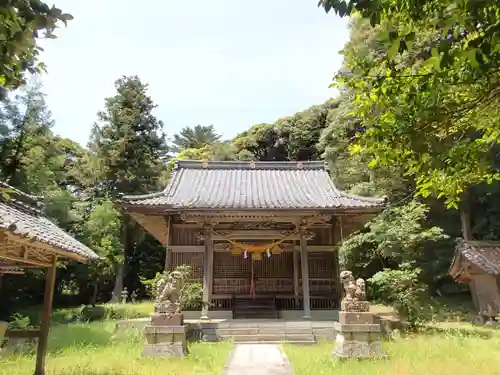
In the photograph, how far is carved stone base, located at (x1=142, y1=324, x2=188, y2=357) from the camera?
8.56 meters

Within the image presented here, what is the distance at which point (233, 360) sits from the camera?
26.9 feet

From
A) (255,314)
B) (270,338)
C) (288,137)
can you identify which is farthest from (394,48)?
(288,137)

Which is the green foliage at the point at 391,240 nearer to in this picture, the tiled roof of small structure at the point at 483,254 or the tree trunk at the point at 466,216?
the tiled roof of small structure at the point at 483,254

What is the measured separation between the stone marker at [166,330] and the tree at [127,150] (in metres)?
17.1

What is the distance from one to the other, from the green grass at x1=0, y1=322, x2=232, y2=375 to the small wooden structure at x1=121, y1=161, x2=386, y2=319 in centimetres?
307

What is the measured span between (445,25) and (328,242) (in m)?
12.9

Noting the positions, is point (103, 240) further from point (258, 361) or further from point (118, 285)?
point (258, 361)

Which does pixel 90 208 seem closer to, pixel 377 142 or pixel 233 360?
pixel 233 360

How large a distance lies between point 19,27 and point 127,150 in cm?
2577

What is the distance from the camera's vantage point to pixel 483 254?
15617mm

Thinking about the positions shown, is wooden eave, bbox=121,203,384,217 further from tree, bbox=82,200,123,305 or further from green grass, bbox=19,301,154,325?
tree, bbox=82,200,123,305

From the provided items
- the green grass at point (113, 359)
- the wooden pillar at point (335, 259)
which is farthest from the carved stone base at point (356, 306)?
the wooden pillar at point (335, 259)

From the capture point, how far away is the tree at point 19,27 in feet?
8.34

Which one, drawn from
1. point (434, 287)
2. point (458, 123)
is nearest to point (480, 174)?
point (458, 123)
